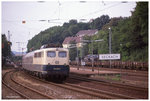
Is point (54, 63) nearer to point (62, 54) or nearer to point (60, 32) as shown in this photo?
point (62, 54)

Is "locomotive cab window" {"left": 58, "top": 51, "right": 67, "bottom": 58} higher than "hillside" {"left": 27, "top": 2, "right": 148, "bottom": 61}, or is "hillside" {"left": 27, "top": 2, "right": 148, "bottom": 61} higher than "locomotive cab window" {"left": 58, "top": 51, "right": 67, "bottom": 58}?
"hillside" {"left": 27, "top": 2, "right": 148, "bottom": 61}

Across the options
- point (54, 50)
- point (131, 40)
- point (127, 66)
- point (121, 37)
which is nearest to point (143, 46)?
point (131, 40)

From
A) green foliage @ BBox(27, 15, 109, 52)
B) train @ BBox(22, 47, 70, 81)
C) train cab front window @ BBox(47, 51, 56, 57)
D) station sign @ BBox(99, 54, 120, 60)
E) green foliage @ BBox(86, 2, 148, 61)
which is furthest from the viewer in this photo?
green foliage @ BBox(27, 15, 109, 52)

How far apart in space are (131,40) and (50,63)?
17.9 metres

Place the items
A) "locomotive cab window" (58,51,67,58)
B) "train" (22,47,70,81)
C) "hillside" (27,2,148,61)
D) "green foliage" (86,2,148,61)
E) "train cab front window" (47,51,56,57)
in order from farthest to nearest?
"green foliage" (86,2,148,61) → "hillside" (27,2,148,61) → "locomotive cab window" (58,51,67,58) → "train cab front window" (47,51,56,57) → "train" (22,47,70,81)

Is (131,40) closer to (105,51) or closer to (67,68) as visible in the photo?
(105,51)

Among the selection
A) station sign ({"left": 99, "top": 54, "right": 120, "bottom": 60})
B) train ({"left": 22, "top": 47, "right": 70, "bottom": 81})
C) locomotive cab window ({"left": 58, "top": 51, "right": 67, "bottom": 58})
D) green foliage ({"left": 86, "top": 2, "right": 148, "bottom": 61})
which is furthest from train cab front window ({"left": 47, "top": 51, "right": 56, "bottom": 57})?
green foliage ({"left": 86, "top": 2, "right": 148, "bottom": 61})

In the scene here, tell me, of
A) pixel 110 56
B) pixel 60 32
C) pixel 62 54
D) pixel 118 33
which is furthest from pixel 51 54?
pixel 118 33

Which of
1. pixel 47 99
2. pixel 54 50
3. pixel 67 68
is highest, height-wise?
pixel 54 50

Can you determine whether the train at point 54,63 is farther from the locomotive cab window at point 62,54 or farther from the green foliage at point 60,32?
the green foliage at point 60,32

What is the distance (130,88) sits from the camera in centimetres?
1445

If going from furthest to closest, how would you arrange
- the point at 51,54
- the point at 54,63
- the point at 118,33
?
the point at 118,33
the point at 51,54
the point at 54,63

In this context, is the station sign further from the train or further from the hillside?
the train

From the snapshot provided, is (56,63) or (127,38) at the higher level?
(127,38)
